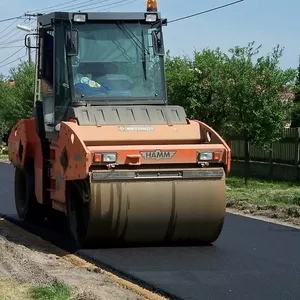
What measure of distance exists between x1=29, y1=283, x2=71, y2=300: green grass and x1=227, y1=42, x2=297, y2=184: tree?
1643 cm

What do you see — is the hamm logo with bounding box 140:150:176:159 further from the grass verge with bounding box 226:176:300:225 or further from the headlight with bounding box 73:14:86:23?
the grass verge with bounding box 226:176:300:225

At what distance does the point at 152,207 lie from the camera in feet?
33.3

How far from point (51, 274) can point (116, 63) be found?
382 centimetres

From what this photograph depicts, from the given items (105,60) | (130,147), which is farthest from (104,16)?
(130,147)

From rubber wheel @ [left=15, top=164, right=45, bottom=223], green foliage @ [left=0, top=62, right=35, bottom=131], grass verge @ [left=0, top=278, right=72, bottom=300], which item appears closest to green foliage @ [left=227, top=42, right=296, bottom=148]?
rubber wheel @ [left=15, top=164, right=45, bottom=223]

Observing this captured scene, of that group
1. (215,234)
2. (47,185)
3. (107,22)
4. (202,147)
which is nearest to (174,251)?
(215,234)

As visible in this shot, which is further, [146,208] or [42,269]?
[146,208]

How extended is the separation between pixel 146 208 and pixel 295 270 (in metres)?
2.14

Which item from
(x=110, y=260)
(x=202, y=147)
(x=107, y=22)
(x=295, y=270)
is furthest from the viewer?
(x=107, y=22)

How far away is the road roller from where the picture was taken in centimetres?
1010

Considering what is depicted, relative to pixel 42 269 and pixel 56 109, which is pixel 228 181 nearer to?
pixel 56 109

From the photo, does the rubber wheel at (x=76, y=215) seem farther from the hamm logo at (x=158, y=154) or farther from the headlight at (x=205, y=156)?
the headlight at (x=205, y=156)

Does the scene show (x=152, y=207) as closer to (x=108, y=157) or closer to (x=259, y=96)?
(x=108, y=157)

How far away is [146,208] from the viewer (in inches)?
399
